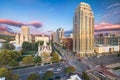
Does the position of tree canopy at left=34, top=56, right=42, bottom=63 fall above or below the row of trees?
above

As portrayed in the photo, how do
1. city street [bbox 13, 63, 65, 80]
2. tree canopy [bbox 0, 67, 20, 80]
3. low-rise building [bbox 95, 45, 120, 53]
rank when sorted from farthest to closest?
low-rise building [bbox 95, 45, 120, 53], city street [bbox 13, 63, 65, 80], tree canopy [bbox 0, 67, 20, 80]

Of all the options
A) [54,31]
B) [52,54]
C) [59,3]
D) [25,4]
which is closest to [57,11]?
[59,3]

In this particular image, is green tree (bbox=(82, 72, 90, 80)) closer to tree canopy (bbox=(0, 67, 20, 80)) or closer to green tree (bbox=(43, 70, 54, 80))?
green tree (bbox=(43, 70, 54, 80))

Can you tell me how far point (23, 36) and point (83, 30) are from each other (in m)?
1.46

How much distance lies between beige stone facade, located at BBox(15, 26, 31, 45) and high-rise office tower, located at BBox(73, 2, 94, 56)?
1098 millimetres

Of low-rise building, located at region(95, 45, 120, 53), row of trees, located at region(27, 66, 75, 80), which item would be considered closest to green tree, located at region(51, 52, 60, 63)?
row of trees, located at region(27, 66, 75, 80)

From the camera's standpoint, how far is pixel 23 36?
3.36 meters

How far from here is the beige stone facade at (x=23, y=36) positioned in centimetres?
331

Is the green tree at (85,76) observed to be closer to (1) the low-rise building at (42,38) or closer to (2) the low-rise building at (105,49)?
(2) the low-rise building at (105,49)

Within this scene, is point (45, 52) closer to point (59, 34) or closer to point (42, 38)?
point (42, 38)

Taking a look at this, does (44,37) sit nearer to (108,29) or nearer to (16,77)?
(16,77)

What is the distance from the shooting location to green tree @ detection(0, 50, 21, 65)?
10.3ft

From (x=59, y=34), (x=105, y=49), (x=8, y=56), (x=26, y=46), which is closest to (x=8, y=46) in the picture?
(x=8, y=56)

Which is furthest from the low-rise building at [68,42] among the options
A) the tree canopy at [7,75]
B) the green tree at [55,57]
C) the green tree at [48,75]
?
the tree canopy at [7,75]
